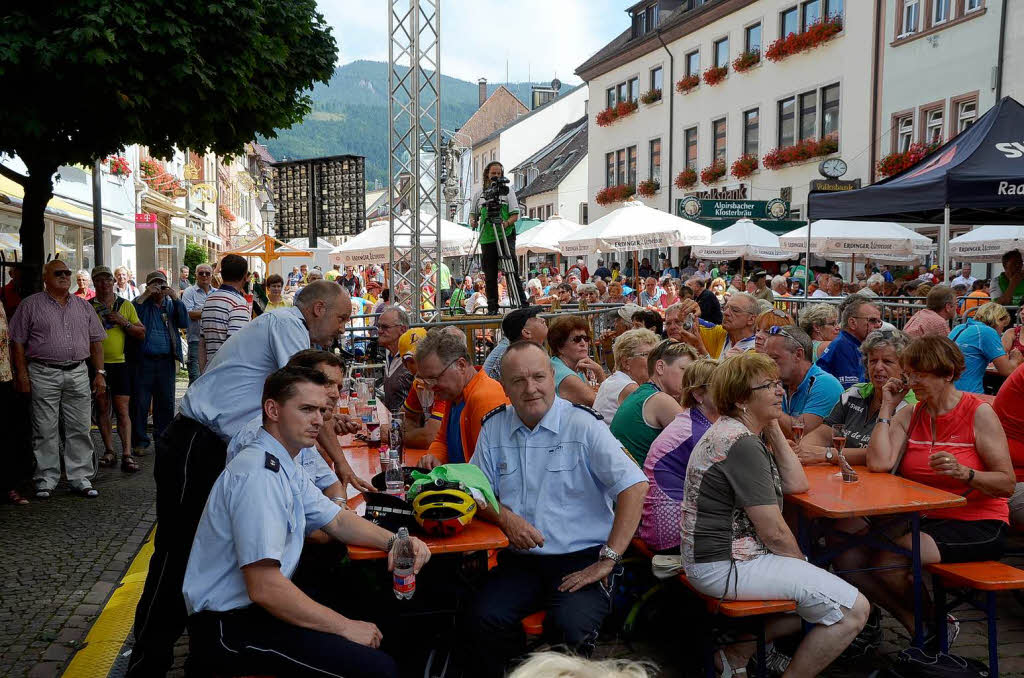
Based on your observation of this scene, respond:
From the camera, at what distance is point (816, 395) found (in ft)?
18.6

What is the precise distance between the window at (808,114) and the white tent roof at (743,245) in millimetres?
6907

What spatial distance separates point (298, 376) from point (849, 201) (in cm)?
849

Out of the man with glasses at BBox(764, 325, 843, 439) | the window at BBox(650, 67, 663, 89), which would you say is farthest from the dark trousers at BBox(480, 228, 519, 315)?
the window at BBox(650, 67, 663, 89)

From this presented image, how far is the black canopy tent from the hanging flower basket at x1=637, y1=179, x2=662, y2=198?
983 inches

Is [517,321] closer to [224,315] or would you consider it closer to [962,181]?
[224,315]

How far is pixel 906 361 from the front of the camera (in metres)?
4.73

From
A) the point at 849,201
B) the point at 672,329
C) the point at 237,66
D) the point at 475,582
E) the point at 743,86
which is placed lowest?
the point at 475,582

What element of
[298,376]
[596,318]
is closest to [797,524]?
[298,376]

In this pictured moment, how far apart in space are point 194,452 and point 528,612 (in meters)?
1.80

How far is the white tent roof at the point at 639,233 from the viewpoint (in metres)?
17.9

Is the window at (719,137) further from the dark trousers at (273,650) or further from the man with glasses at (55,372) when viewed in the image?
the dark trousers at (273,650)

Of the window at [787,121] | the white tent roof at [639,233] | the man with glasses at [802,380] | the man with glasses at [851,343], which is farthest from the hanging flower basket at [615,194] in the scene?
the man with glasses at [802,380]

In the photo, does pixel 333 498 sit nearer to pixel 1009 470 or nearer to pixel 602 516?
pixel 602 516

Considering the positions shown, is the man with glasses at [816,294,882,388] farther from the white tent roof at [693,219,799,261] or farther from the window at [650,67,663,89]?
the window at [650,67,663,89]
